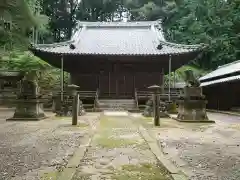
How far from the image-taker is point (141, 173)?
4.44m

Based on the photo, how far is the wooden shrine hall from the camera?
21125 mm

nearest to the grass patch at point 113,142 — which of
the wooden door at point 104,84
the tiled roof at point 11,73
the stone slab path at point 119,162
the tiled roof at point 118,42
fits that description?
the stone slab path at point 119,162

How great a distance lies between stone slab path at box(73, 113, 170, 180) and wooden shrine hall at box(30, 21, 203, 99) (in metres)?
14.6

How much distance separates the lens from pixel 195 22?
3497 cm

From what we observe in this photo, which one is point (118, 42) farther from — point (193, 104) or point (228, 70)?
point (193, 104)

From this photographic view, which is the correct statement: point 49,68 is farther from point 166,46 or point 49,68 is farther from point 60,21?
point 60,21

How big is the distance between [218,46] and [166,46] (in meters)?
12.2

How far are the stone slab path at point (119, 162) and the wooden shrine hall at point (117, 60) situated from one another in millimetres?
14642

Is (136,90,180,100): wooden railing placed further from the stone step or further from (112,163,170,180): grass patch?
(112,163,170,180): grass patch

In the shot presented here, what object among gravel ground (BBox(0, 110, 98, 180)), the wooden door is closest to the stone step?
the wooden door

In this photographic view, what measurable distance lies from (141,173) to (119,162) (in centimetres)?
75

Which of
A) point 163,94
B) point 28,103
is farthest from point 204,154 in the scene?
point 163,94

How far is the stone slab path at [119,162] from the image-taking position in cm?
431

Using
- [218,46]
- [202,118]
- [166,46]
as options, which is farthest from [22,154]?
[218,46]
